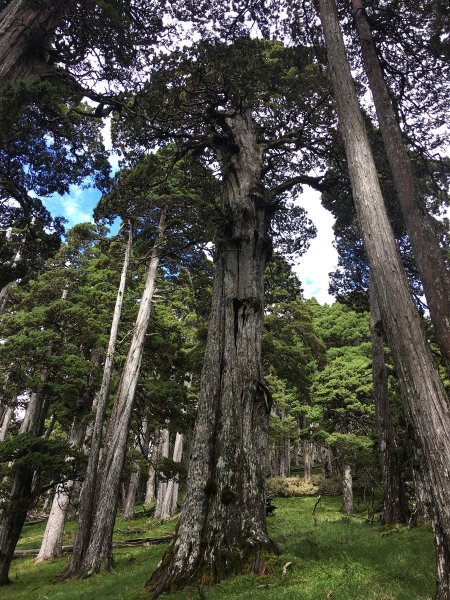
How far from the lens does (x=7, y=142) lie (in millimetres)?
7844

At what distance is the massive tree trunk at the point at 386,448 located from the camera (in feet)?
36.9

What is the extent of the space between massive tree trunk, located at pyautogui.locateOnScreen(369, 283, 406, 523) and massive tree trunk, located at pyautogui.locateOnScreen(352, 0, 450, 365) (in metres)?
5.55

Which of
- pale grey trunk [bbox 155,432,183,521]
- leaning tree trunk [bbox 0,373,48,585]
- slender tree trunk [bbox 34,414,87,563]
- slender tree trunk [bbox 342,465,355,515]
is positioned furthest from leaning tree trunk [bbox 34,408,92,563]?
slender tree trunk [bbox 342,465,355,515]

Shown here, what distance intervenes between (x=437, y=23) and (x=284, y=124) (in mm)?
4252

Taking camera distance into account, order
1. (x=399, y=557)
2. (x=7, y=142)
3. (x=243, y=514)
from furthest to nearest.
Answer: (x=7, y=142), (x=399, y=557), (x=243, y=514)

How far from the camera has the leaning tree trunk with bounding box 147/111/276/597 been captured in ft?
16.5

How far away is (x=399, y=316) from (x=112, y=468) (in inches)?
365

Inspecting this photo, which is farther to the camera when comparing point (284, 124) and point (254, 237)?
point (284, 124)

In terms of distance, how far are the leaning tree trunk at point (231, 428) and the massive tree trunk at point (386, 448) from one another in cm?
696

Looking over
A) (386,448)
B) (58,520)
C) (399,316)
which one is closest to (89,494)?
(58,520)

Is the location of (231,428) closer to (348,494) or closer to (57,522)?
Answer: (57,522)

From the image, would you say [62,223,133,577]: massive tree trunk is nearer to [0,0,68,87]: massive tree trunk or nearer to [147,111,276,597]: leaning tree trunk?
[147,111,276,597]: leaning tree trunk

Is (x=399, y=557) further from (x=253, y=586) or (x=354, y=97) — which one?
(x=354, y=97)

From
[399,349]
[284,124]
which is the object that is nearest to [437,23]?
[284,124]
